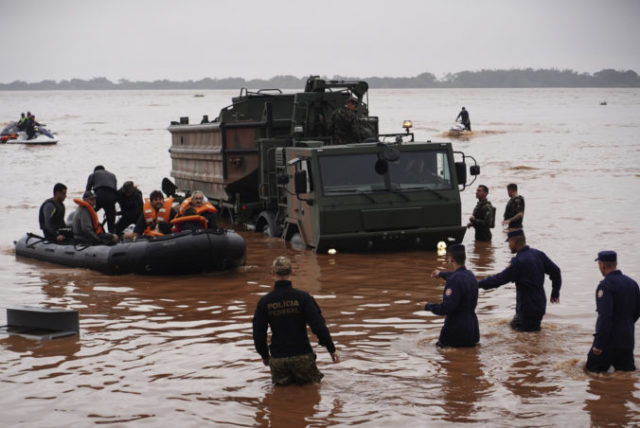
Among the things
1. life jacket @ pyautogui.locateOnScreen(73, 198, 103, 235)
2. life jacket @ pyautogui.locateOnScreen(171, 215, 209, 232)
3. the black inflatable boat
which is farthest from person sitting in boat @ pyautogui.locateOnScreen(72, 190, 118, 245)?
life jacket @ pyautogui.locateOnScreen(171, 215, 209, 232)

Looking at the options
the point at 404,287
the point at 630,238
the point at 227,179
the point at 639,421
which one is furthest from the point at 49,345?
the point at 630,238

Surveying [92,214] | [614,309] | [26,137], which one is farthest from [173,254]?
[26,137]

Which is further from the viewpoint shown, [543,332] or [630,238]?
[630,238]

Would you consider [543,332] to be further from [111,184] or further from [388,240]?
[111,184]

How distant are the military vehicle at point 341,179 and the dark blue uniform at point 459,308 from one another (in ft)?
19.1

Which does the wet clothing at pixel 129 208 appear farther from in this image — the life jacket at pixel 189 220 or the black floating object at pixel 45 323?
the black floating object at pixel 45 323

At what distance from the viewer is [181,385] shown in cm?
906

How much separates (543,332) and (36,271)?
8.96 metres

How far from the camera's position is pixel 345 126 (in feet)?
59.8

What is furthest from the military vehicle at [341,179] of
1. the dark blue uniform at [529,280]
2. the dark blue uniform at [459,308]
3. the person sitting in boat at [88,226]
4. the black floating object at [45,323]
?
the dark blue uniform at [459,308]

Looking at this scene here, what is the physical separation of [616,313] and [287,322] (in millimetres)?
2824

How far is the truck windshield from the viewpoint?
16.0m

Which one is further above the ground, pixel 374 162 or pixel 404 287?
pixel 374 162

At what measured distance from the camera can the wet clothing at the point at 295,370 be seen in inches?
334
